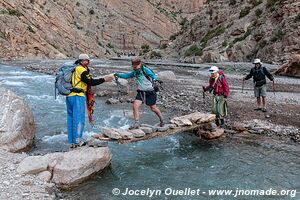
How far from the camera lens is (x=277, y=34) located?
31.1 meters

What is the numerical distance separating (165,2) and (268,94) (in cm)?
9884

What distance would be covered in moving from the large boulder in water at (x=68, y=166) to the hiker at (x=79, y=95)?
1.72 ft

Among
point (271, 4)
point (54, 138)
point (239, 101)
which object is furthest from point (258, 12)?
point (54, 138)

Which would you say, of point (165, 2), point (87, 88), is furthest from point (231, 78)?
point (165, 2)

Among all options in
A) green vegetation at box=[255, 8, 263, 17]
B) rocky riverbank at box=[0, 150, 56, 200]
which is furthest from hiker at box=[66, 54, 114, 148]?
green vegetation at box=[255, 8, 263, 17]

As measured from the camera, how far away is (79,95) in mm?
7945

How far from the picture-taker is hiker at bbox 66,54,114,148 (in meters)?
7.82

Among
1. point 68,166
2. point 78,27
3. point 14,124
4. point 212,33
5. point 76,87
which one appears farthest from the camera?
point 78,27

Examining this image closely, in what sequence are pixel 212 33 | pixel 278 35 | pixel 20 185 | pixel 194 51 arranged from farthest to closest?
pixel 212 33, pixel 194 51, pixel 278 35, pixel 20 185

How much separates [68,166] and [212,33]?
3977cm

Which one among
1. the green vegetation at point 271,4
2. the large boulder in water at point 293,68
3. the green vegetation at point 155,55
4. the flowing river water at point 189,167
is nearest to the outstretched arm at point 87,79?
the flowing river water at point 189,167

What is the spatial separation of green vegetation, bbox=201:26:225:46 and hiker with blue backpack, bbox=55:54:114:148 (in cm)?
3628

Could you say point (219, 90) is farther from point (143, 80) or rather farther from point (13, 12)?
point (13, 12)

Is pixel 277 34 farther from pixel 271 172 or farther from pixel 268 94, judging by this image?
pixel 271 172
